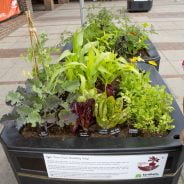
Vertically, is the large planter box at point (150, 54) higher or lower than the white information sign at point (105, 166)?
lower

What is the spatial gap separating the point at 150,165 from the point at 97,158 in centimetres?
35

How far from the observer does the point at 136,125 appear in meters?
2.08

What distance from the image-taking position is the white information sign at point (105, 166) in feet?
6.36

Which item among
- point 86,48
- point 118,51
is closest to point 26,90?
point 86,48

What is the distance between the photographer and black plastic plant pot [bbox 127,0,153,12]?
43.8ft

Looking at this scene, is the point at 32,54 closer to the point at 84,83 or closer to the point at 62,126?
the point at 84,83

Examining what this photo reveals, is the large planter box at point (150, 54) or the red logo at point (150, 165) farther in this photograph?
the large planter box at point (150, 54)

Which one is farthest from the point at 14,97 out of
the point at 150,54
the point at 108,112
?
the point at 150,54

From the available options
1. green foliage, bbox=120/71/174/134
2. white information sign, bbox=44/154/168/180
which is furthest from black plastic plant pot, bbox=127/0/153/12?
white information sign, bbox=44/154/168/180

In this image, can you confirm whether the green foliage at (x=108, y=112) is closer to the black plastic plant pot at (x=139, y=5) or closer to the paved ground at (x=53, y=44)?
the paved ground at (x=53, y=44)

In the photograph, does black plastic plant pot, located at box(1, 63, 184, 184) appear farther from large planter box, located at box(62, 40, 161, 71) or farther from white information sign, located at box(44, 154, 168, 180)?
large planter box, located at box(62, 40, 161, 71)

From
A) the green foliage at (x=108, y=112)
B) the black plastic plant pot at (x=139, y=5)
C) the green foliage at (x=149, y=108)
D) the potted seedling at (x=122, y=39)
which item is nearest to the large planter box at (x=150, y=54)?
the potted seedling at (x=122, y=39)

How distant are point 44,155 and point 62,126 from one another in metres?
0.22

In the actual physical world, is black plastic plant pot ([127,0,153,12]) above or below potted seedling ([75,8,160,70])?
below
